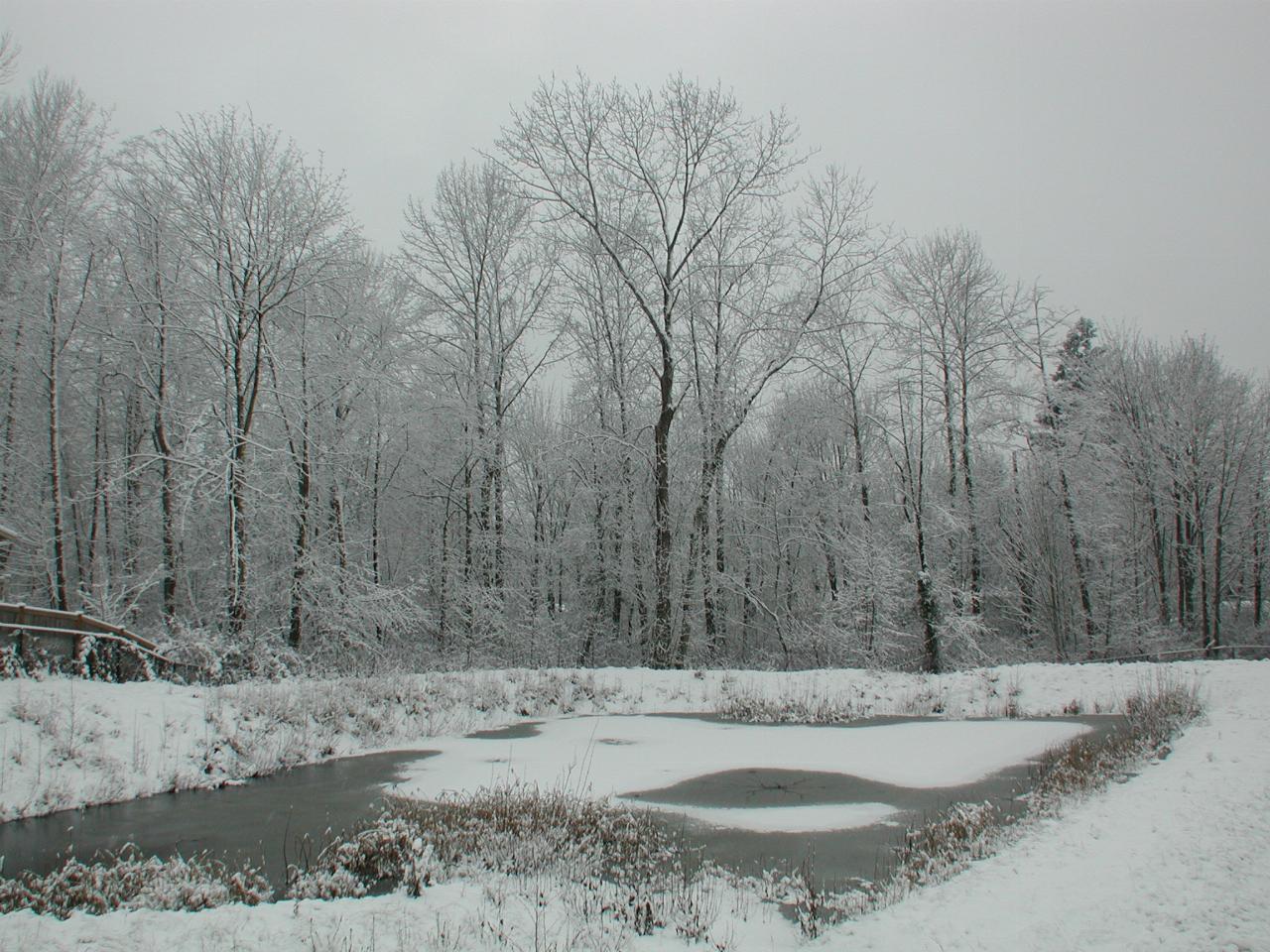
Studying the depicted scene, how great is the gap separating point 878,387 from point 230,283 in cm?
1951

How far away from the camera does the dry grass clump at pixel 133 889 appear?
491cm

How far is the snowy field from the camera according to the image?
4410mm

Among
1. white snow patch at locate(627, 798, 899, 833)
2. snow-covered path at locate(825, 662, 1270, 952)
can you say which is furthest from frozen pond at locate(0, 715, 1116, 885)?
snow-covered path at locate(825, 662, 1270, 952)

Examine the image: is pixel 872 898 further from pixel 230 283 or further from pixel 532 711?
pixel 230 283

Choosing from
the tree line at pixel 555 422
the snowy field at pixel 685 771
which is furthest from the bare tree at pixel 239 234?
the snowy field at pixel 685 771

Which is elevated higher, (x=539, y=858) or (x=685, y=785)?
(x=539, y=858)

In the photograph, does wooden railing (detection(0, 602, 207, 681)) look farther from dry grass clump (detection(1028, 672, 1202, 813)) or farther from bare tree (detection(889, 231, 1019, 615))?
bare tree (detection(889, 231, 1019, 615))

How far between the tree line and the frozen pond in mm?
6264

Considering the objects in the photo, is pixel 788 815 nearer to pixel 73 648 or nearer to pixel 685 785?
pixel 685 785

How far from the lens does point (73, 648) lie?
11.3 m

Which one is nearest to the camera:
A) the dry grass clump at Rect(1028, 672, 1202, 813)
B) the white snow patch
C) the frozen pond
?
the frozen pond

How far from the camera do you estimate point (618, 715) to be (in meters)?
14.2

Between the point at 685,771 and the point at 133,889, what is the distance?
19.9 feet

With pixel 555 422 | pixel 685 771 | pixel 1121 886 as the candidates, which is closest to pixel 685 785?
pixel 685 771
